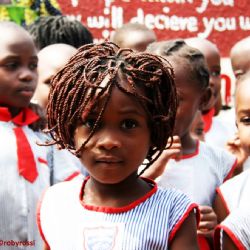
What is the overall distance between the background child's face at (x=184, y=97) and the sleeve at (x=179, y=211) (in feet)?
2.95

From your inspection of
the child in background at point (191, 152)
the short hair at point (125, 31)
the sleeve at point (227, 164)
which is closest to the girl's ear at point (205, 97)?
the child in background at point (191, 152)

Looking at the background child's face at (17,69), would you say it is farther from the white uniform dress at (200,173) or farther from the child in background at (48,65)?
the white uniform dress at (200,173)

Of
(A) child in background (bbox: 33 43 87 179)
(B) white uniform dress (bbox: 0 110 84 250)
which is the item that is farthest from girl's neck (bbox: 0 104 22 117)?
(A) child in background (bbox: 33 43 87 179)

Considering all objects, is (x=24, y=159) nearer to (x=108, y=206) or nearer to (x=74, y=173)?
(x=74, y=173)

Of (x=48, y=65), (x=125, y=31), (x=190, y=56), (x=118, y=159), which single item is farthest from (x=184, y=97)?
(x=125, y=31)

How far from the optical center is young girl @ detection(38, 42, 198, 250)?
7.09ft

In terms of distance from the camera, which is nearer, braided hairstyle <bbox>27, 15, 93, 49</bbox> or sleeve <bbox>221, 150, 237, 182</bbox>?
sleeve <bbox>221, 150, 237, 182</bbox>

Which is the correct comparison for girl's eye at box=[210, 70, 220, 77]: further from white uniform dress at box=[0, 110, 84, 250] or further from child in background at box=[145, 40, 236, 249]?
white uniform dress at box=[0, 110, 84, 250]

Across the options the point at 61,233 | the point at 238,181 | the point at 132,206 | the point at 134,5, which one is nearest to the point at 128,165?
the point at 132,206

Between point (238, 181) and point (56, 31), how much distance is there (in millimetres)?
2563

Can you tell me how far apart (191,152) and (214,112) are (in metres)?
1.62

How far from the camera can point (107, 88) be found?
7.08 feet

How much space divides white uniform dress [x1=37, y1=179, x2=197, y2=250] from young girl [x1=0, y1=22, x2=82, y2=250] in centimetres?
96

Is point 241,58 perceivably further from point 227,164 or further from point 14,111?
point 14,111
